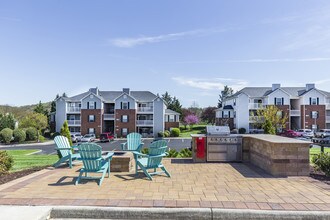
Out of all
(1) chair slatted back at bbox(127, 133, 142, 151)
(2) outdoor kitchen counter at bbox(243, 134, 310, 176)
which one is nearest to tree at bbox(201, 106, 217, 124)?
(1) chair slatted back at bbox(127, 133, 142, 151)

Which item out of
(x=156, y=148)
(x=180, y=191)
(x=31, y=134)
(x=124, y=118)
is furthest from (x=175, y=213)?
(x=124, y=118)

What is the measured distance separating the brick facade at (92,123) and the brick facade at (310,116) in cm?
3627

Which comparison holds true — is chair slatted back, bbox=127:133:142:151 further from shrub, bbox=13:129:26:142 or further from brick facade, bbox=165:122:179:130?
brick facade, bbox=165:122:179:130

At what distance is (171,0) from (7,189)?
469 inches

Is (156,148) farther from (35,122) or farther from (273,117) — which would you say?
(35,122)

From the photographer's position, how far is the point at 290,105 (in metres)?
44.8

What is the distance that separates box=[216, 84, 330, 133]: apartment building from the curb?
131 ft

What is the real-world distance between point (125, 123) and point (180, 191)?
1488 inches

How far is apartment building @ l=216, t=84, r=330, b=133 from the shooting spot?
139ft

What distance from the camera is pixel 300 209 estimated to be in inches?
170

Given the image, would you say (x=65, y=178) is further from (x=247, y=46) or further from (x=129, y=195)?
(x=247, y=46)

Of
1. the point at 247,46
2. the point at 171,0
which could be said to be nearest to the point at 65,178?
the point at 171,0

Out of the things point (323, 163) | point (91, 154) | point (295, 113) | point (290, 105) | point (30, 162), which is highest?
point (290, 105)

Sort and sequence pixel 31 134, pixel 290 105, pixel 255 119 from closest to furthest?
pixel 31 134
pixel 255 119
pixel 290 105
